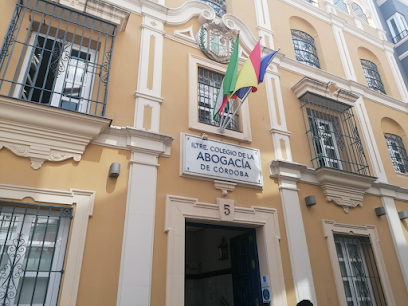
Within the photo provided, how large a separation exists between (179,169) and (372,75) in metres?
8.55

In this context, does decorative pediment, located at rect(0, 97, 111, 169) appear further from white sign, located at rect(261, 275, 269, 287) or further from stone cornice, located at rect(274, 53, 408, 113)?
stone cornice, located at rect(274, 53, 408, 113)

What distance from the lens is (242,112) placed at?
730 cm

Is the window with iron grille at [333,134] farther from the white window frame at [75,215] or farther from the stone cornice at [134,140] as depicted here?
the white window frame at [75,215]

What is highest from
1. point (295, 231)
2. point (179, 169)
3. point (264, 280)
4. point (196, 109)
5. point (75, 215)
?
point (196, 109)

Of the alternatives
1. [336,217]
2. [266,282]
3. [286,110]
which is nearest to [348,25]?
[286,110]

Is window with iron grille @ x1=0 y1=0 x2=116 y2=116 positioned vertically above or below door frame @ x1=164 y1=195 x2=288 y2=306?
above

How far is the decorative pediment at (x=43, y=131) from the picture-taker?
4828 millimetres

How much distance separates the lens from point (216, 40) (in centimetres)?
779

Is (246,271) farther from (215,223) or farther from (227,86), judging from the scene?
(227,86)

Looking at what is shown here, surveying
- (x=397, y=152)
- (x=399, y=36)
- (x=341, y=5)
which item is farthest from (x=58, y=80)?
(x=399, y=36)

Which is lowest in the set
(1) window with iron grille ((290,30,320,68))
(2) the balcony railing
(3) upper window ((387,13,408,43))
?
(1) window with iron grille ((290,30,320,68))

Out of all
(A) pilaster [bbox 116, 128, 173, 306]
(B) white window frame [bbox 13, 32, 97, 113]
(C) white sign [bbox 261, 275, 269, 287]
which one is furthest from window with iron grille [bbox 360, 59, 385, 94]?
(B) white window frame [bbox 13, 32, 97, 113]

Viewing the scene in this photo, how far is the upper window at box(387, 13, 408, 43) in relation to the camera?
13.0m

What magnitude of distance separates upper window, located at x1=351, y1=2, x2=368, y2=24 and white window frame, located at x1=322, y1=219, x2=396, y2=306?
28.1 feet
